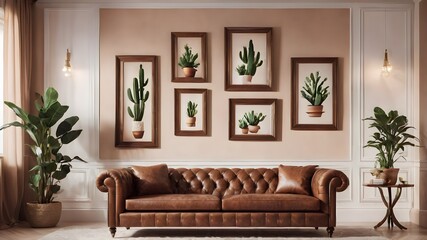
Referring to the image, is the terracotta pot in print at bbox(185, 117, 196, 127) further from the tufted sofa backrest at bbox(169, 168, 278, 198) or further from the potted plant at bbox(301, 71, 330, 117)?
the potted plant at bbox(301, 71, 330, 117)

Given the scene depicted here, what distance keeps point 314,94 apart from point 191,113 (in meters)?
1.54

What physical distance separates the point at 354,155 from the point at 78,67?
12.0 ft

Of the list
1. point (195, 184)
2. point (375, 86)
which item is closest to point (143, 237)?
point (195, 184)

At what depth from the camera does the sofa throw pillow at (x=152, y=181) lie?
675 centimetres

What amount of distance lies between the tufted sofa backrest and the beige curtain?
1827 millimetres

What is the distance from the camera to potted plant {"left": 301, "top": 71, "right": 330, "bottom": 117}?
7613 mm

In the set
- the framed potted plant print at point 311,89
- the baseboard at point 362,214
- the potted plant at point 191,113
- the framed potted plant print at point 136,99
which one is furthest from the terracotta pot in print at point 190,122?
the baseboard at point 362,214

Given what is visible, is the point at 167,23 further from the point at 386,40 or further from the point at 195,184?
the point at 386,40

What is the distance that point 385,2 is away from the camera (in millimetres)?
7781

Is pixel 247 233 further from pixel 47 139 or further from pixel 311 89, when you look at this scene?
pixel 47 139

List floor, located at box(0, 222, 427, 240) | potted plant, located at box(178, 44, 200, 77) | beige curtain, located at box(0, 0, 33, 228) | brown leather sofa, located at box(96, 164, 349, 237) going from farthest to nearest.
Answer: potted plant, located at box(178, 44, 200, 77) → beige curtain, located at box(0, 0, 33, 228) → floor, located at box(0, 222, 427, 240) → brown leather sofa, located at box(96, 164, 349, 237)

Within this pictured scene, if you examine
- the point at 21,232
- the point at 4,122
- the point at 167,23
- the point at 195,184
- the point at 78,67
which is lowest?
the point at 21,232

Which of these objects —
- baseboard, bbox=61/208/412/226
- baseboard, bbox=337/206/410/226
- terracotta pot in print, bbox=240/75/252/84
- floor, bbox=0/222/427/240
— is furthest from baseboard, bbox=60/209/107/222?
baseboard, bbox=337/206/410/226

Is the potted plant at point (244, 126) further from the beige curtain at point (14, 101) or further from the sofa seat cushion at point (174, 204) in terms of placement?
the beige curtain at point (14, 101)
